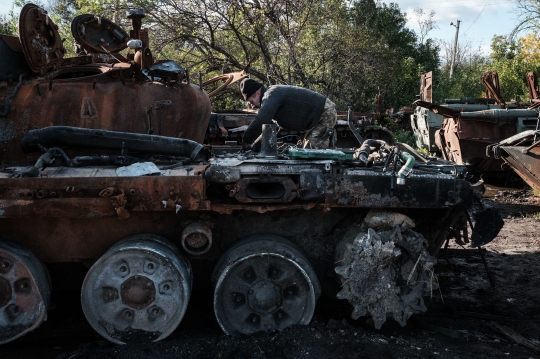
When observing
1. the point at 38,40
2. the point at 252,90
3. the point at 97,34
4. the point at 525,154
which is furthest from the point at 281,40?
the point at 38,40

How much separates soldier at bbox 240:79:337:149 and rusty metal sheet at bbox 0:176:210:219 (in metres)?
1.94

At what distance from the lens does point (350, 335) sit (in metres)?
4.85

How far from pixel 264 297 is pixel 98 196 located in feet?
5.30

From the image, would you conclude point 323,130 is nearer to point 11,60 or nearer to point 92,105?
point 92,105

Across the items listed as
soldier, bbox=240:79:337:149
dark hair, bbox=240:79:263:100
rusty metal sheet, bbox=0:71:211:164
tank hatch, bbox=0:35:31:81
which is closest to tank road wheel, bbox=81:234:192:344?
rusty metal sheet, bbox=0:71:211:164

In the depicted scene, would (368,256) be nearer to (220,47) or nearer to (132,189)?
(132,189)

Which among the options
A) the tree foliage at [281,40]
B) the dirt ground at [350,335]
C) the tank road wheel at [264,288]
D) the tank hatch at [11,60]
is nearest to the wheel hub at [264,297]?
the tank road wheel at [264,288]

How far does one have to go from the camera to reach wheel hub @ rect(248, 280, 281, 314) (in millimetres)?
4896

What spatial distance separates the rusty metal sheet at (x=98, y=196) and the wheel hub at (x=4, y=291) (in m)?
0.58

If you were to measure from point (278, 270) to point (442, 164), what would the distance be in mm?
1982

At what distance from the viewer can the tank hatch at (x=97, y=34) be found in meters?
6.70

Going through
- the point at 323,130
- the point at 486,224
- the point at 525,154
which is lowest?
the point at 486,224

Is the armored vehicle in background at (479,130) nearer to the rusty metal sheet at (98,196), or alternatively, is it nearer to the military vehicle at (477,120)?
the military vehicle at (477,120)

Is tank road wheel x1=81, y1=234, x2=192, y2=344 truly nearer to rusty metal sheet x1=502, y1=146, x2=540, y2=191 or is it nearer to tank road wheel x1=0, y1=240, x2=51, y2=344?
tank road wheel x1=0, y1=240, x2=51, y2=344
